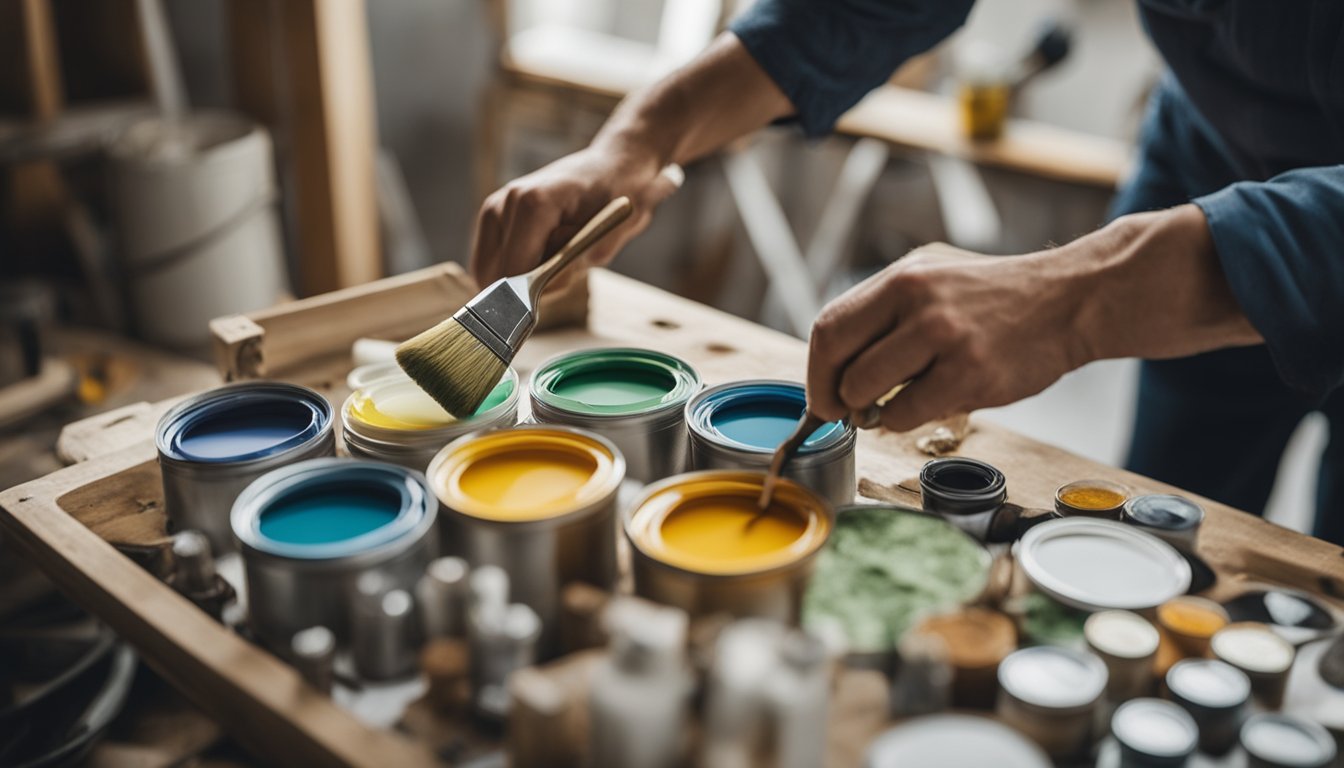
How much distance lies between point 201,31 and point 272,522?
10.1 feet

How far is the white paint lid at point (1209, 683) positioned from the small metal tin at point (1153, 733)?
0.02 metres

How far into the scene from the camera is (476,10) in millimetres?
4230

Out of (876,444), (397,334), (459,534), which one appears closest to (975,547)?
(876,444)

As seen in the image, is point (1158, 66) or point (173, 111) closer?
point (173, 111)

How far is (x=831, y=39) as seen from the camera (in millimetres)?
1705

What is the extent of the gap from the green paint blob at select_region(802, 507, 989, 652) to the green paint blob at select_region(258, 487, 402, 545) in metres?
0.43

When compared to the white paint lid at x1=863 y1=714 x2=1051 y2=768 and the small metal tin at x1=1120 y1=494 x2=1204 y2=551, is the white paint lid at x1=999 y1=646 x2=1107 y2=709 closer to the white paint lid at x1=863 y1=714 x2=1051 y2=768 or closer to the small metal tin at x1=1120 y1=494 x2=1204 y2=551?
the white paint lid at x1=863 y1=714 x2=1051 y2=768

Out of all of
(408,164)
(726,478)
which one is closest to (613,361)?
(726,478)

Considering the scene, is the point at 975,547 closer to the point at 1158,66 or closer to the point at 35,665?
the point at 35,665

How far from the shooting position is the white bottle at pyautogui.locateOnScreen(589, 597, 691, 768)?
0.84 meters

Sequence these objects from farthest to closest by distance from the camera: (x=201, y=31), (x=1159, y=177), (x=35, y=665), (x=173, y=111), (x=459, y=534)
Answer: (x=201, y=31)
(x=173, y=111)
(x=1159, y=177)
(x=35, y=665)
(x=459, y=534)

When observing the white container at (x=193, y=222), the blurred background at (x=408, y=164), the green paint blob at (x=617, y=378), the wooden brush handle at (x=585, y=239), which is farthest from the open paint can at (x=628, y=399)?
the white container at (x=193, y=222)

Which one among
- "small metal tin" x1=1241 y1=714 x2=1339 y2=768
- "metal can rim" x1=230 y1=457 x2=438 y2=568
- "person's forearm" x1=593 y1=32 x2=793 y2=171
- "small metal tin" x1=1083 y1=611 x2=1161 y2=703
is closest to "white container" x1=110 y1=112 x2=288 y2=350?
"person's forearm" x1=593 y1=32 x2=793 y2=171

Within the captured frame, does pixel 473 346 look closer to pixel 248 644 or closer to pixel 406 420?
pixel 406 420
